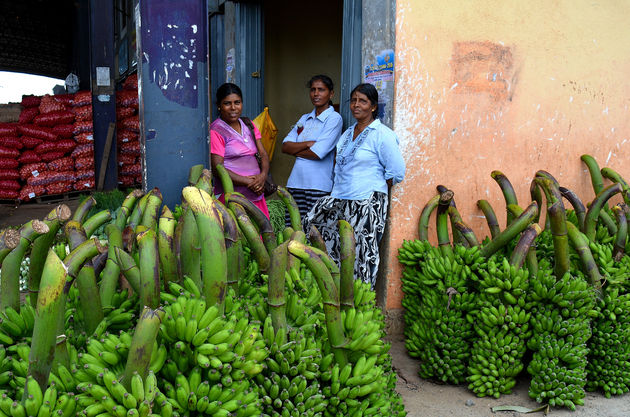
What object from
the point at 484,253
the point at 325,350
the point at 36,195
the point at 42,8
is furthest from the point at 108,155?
the point at 42,8

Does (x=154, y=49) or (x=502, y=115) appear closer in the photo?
(x=154, y=49)

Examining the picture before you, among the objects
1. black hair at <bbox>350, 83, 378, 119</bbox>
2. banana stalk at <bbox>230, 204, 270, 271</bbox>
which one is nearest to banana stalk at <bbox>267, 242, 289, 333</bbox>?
banana stalk at <bbox>230, 204, 270, 271</bbox>

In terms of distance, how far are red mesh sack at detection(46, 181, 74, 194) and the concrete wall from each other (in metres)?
4.08

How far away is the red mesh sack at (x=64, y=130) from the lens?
29.0 ft

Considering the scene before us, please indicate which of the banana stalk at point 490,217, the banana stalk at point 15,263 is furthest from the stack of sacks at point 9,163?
the banana stalk at point 15,263

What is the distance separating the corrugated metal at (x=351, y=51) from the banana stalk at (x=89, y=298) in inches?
119

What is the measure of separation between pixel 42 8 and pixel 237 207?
57.8 ft

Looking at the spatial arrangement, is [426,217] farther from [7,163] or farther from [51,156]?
[7,163]

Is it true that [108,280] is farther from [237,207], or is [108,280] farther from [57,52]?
[57,52]

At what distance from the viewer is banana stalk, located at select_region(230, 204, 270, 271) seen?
168cm

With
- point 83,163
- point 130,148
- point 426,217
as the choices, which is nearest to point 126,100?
point 130,148

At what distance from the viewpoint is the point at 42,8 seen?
51.5ft

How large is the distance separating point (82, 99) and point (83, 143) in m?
0.84

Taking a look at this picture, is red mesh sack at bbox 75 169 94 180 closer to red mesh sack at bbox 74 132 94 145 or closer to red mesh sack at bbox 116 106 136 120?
red mesh sack at bbox 74 132 94 145
